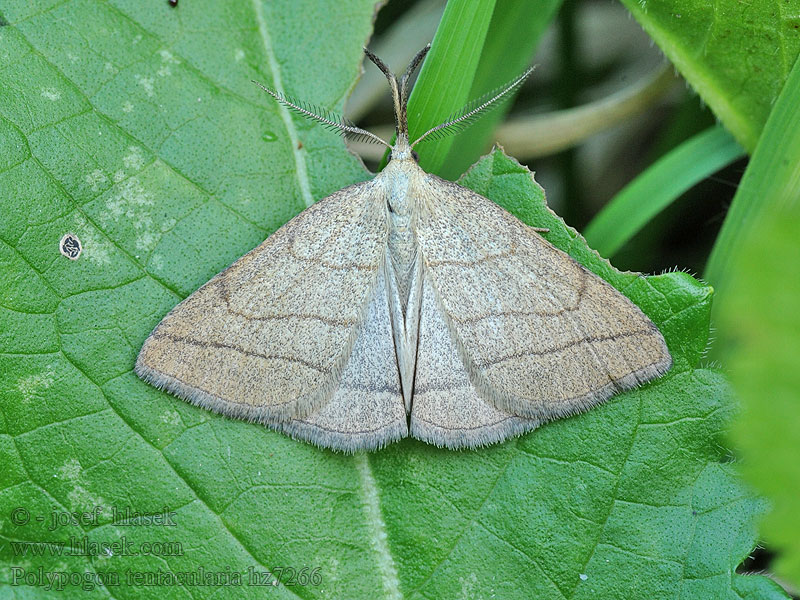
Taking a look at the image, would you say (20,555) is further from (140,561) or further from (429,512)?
(429,512)

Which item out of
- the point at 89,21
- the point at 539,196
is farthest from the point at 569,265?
the point at 89,21

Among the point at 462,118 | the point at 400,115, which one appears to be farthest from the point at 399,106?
the point at 462,118

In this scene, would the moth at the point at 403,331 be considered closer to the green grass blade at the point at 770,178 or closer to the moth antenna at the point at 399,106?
the moth antenna at the point at 399,106

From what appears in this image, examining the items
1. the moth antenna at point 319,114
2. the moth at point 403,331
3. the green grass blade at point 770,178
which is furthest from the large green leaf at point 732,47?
the moth antenna at point 319,114

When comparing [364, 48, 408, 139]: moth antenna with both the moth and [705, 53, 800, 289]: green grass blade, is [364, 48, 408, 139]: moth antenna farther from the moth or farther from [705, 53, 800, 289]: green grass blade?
[705, 53, 800, 289]: green grass blade

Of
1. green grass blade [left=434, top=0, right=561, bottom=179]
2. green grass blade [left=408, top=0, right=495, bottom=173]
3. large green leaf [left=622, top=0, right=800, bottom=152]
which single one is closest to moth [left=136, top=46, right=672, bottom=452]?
green grass blade [left=408, top=0, right=495, bottom=173]

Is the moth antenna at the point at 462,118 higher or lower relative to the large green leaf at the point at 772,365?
higher

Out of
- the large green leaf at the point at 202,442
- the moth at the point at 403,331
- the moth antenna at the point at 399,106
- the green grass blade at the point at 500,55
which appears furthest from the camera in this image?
the green grass blade at the point at 500,55
